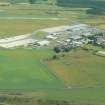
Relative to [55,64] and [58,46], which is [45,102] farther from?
[58,46]

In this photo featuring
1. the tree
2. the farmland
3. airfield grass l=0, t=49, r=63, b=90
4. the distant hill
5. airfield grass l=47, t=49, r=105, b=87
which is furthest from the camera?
the distant hill

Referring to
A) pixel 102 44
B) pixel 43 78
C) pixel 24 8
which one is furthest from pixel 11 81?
pixel 24 8

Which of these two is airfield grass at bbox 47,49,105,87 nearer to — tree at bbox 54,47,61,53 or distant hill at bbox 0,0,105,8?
tree at bbox 54,47,61,53

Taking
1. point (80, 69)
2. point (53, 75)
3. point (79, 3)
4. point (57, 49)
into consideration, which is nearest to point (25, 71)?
point (53, 75)

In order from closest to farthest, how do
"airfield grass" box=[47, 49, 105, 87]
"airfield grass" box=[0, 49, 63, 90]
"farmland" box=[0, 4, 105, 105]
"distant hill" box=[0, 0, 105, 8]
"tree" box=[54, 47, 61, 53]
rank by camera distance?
"farmland" box=[0, 4, 105, 105] < "airfield grass" box=[0, 49, 63, 90] < "airfield grass" box=[47, 49, 105, 87] < "tree" box=[54, 47, 61, 53] < "distant hill" box=[0, 0, 105, 8]

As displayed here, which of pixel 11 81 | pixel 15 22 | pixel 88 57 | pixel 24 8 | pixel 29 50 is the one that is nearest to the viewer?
pixel 11 81

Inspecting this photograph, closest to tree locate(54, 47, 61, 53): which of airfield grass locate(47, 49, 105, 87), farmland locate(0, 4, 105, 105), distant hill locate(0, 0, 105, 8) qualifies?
farmland locate(0, 4, 105, 105)

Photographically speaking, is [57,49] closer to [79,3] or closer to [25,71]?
[25,71]

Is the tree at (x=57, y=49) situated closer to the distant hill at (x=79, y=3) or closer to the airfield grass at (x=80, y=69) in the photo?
the airfield grass at (x=80, y=69)
